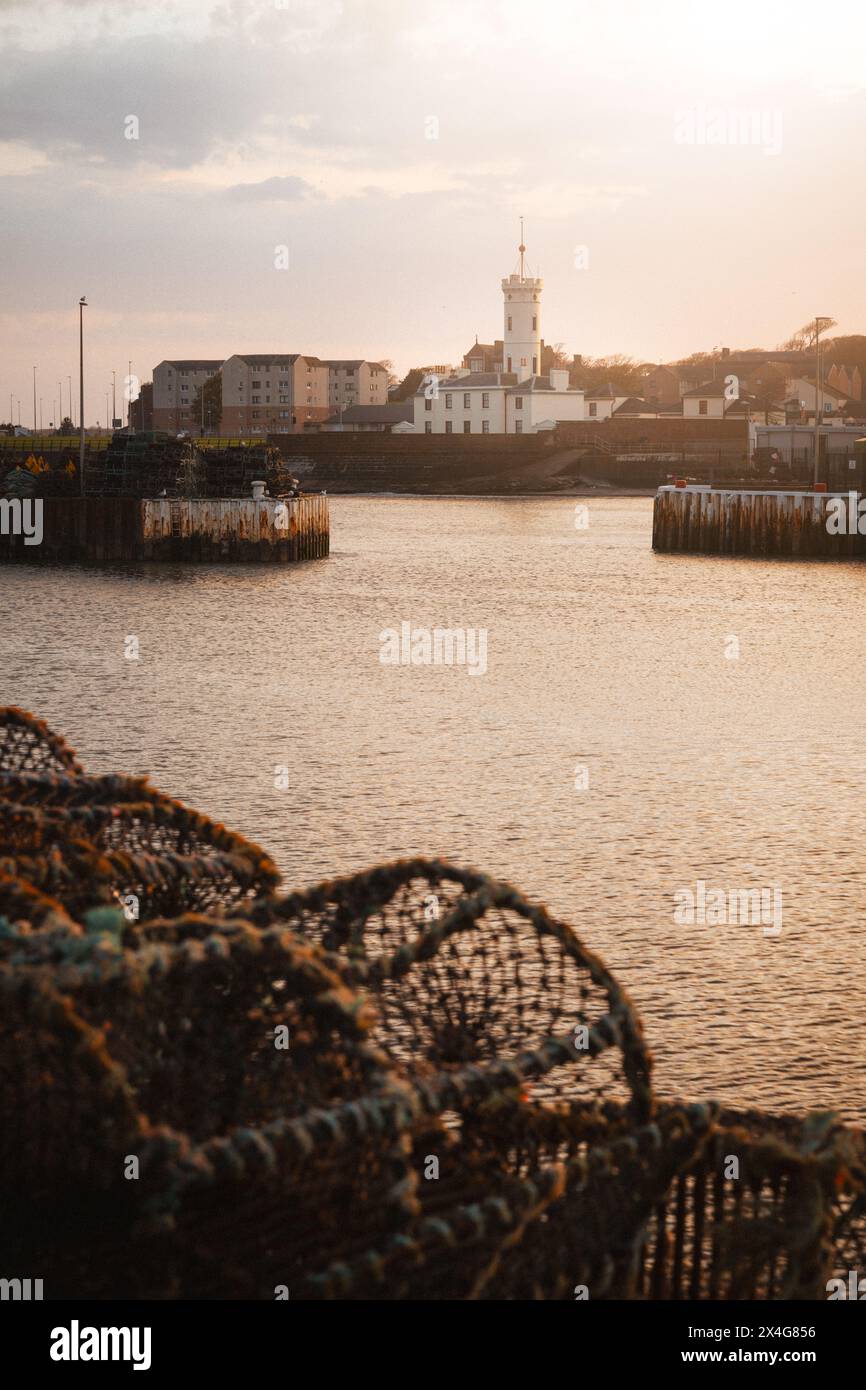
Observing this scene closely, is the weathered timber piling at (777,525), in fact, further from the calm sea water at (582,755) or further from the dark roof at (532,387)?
the dark roof at (532,387)

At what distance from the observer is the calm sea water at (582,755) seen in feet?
29.9

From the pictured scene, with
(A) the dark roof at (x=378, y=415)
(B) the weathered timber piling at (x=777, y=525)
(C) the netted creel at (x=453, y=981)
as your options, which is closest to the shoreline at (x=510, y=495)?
(A) the dark roof at (x=378, y=415)

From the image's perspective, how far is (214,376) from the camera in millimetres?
194125

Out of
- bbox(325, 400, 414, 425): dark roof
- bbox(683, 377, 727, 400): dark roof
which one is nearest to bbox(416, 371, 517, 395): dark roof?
bbox(325, 400, 414, 425): dark roof

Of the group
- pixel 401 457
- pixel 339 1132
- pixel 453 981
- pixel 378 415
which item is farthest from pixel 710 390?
pixel 339 1132

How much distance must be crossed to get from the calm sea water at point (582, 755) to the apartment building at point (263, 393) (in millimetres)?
151764

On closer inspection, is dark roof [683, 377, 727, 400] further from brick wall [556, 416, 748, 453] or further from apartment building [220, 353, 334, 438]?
apartment building [220, 353, 334, 438]

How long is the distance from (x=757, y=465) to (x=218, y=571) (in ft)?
201

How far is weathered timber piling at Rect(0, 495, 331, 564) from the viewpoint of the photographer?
4962 centimetres

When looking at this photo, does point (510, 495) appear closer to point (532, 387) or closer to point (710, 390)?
point (532, 387)

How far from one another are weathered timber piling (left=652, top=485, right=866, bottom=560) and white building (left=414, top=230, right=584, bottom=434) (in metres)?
88.8
